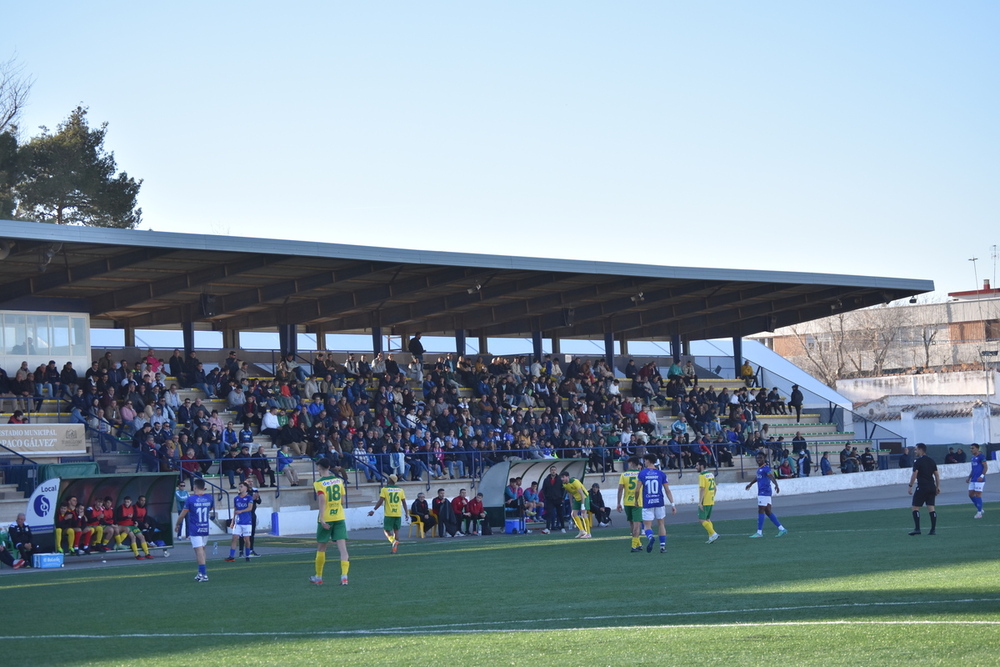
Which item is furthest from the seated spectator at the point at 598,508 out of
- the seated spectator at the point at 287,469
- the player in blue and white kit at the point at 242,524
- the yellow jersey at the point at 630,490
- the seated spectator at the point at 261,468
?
the player in blue and white kit at the point at 242,524

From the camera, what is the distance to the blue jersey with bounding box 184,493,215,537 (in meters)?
18.5

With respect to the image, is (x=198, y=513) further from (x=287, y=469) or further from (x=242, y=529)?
(x=287, y=469)

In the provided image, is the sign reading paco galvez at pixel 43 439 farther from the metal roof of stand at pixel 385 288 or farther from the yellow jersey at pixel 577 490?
the yellow jersey at pixel 577 490

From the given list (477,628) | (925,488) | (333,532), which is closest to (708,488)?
(925,488)

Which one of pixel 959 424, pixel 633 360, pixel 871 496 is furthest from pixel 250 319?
pixel 959 424

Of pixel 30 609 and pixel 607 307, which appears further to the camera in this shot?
pixel 607 307

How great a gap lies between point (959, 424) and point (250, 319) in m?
31.5

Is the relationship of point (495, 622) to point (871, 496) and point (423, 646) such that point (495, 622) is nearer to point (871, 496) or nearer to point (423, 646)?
point (423, 646)

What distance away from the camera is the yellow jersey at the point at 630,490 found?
21703 millimetres

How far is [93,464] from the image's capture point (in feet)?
90.9

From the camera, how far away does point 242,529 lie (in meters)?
23.5

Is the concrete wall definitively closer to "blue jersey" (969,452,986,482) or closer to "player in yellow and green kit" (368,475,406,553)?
"blue jersey" (969,452,986,482)

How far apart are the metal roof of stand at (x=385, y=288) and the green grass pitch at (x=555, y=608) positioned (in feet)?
43.6

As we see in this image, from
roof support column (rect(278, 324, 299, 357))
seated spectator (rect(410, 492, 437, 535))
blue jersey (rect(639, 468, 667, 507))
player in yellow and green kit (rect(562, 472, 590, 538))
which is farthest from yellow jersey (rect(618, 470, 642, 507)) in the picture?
roof support column (rect(278, 324, 299, 357))
